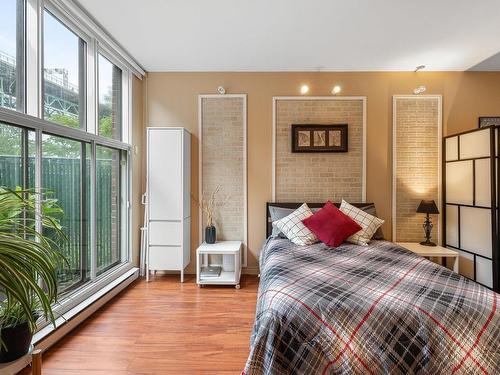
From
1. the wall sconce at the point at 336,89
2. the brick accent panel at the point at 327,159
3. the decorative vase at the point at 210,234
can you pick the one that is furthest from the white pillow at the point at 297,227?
the wall sconce at the point at 336,89

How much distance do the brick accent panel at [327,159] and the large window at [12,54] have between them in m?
2.70

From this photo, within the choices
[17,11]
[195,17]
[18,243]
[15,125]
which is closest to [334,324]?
[18,243]

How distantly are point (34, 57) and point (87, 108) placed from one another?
2.31 feet

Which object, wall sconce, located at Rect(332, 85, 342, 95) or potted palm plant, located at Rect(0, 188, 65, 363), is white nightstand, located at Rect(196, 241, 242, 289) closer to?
potted palm plant, located at Rect(0, 188, 65, 363)

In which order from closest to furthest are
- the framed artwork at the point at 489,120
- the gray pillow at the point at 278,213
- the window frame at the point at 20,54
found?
the window frame at the point at 20,54 < the gray pillow at the point at 278,213 < the framed artwork at the point at 489,120

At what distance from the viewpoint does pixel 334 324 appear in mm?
1452

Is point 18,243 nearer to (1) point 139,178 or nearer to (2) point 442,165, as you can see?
(1) point 139,178

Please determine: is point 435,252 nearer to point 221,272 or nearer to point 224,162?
point 221,272

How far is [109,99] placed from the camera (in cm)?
326

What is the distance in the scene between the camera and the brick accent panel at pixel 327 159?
12.1 ft

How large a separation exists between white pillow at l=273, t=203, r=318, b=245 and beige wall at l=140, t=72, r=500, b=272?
22.1 inches

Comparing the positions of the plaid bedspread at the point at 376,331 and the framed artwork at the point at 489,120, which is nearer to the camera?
the plaid bedspread at the point at 376,331

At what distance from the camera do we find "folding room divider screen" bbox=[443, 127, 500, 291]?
114 inches

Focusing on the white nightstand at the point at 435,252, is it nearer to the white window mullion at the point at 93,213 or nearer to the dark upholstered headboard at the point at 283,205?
the dark upholstered headboard at the point at 283,205
